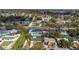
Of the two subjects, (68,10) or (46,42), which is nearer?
(46,42)

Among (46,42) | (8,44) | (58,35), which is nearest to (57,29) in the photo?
(58,35)

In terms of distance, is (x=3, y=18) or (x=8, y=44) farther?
(x=3, y=18)

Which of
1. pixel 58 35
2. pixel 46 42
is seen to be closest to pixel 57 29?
pixel 58 35

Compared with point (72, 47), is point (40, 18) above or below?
above
